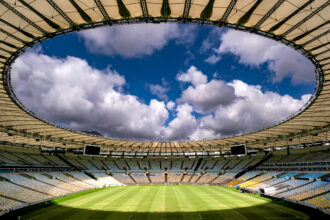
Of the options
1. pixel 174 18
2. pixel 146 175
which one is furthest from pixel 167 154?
pixel 174 18

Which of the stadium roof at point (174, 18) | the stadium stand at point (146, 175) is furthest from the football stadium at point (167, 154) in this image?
the stadium stand at point (146, 175)

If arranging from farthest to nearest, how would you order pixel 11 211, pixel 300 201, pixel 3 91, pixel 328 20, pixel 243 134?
pixel 243 134
pixel 300 201
pixel 11 211
pixel 3 91
pixel 328 20

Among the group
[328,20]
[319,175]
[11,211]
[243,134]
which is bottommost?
[11,211]

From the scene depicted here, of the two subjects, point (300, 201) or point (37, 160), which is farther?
point (37, 160)

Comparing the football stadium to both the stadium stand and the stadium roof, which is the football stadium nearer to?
the stadium roof

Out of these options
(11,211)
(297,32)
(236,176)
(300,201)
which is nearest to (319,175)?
(300,201)

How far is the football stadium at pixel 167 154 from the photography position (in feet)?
39.4

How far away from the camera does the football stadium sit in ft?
39.4

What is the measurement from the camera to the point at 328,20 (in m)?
11.9

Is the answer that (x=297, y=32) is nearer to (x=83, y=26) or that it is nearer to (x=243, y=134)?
(x=83, y=26)

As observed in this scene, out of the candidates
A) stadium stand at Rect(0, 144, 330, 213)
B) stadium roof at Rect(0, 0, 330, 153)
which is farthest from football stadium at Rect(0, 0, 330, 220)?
stadium stand at Rect(0, 144, 330, 213)

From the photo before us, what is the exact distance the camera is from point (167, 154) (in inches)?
2480

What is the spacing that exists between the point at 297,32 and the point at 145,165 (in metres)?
55.8

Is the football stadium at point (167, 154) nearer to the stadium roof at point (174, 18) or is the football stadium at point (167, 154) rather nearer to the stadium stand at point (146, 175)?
the stadium roof at point (174, 18)
